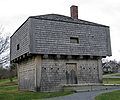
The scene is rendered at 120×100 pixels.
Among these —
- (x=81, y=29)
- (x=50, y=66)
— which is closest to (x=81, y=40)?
(x=81, y=29)

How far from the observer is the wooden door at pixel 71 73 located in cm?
2119

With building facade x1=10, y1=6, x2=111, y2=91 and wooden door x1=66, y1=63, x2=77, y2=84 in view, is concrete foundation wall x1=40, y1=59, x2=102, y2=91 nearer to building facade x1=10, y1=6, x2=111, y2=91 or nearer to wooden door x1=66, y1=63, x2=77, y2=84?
building facade x1=10, y1=6, x2=111, y2=91

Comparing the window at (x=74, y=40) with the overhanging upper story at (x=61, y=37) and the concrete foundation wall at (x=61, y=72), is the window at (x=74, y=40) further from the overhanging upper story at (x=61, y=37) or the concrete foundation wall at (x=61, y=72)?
the concrete foundation wall at (x=61, y=72)

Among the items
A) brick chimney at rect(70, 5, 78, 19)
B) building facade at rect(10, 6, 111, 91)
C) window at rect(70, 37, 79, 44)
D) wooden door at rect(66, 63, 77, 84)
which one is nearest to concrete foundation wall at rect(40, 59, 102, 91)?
building facade at rect(10, 6, 111, 91)

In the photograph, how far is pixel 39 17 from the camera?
20609 mm

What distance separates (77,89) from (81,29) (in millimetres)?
6006

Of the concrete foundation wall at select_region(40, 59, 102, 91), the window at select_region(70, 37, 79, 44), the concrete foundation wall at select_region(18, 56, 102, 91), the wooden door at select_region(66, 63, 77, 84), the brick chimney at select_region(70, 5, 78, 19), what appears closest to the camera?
the concrete foundation wall at select_region(18, 56, 102, 91)

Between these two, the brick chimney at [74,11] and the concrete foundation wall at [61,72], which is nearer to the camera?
the concrete foundation wall at [61,72]

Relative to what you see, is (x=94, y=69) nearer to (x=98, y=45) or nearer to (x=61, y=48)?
(x=98, y=45)

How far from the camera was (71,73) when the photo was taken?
2142 cm

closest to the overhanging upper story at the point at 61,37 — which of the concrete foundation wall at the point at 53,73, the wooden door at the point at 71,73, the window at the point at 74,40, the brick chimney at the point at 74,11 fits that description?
the window at the point at 74,40

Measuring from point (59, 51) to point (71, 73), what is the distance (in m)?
2.53

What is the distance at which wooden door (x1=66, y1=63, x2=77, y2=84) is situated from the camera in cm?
2119

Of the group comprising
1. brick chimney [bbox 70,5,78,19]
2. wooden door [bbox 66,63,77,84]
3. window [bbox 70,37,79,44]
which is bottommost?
wooden door [bbox 66,63,77,84]
